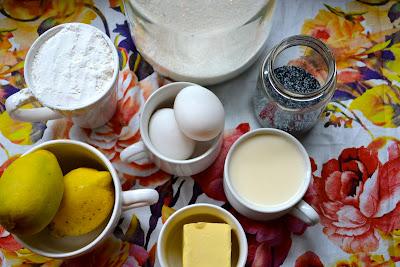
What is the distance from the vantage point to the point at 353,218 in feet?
2.49

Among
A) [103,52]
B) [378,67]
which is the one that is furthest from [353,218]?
[103,52]

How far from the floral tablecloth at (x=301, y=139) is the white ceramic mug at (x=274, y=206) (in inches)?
1.7

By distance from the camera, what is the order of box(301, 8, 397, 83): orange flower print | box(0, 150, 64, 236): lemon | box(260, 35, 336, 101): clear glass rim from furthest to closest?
box(301, 8, 397, 83): orange flower print < box(260, 35, 336, 101): clear glass rim < box(0, 150, 64, 236): lemon

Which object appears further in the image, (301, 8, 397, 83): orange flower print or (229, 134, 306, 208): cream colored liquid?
(301, 8, 397, 83): orange flower print

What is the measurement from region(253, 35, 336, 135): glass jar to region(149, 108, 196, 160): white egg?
0.47 feet

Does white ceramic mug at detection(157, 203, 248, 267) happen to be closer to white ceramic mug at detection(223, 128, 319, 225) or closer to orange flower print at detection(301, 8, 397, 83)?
white ceramic mug at detection(223, 128, 319, 225)

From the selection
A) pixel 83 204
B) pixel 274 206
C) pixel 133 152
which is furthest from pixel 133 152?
pixel 274 206

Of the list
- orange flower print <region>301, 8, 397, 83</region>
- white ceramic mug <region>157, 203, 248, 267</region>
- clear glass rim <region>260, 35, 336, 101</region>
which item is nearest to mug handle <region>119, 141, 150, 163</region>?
white ceramic mug <region>157, 203, 248, 267</region>

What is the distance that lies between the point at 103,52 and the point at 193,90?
16 cm

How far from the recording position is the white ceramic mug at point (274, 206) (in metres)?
0.69

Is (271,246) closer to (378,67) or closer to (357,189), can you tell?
(357,189)

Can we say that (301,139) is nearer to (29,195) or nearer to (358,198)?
(358,198)

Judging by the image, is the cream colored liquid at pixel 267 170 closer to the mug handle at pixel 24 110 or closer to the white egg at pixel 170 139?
the white egg at pixel 170 139

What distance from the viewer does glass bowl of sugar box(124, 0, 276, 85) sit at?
65cm
